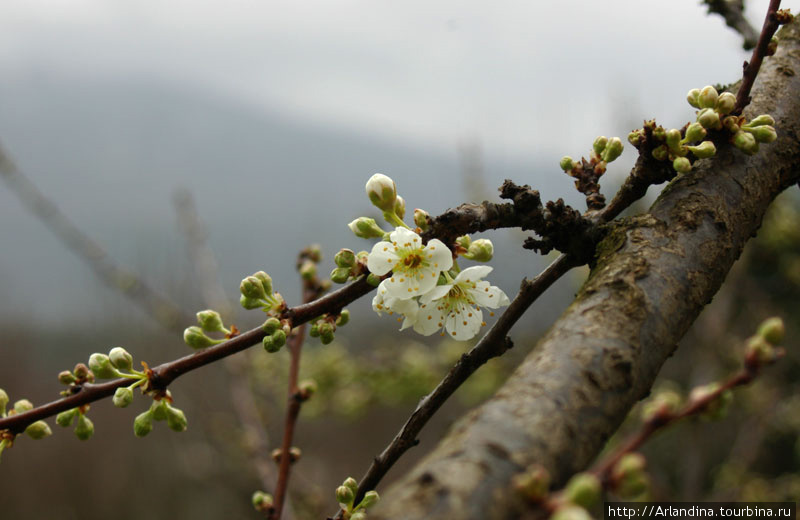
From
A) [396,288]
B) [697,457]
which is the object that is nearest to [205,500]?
[697,457]

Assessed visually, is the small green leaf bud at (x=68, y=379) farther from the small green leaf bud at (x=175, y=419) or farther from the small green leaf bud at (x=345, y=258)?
the small green leaf bud at (x=345, y=258)

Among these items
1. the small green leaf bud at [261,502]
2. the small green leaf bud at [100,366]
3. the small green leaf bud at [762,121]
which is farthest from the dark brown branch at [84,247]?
the small green leaf bud at [762,121]

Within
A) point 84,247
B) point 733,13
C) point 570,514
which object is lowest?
point 570,514

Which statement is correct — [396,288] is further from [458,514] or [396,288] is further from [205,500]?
[205,500]

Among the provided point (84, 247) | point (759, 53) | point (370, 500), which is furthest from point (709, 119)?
point (84, 247)

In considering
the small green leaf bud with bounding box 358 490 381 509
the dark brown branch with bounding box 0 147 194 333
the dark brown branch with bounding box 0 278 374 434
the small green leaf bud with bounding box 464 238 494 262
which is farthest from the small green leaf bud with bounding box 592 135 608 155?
the dark brown branch with bounding box 0 147 194 333

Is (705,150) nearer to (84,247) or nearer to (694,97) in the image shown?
(694,97)

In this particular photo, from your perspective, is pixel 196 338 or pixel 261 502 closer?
pixel 196 338
